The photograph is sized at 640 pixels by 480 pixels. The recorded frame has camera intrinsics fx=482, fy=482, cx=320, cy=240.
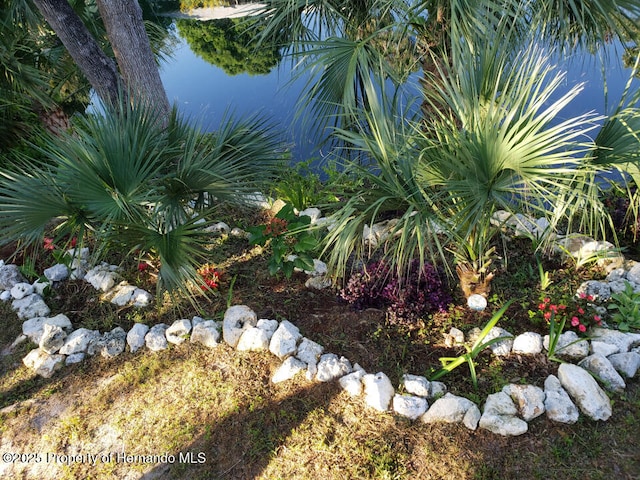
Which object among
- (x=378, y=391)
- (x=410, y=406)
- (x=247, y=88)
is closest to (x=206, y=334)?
(x=378, y=391)

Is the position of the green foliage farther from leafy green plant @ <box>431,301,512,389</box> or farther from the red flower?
leafy green plant @ <box>431,301,512,389</box>

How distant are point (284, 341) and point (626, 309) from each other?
1.82 meters

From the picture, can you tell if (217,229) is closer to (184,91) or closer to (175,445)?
(175,445)

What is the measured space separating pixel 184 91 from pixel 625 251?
713 centimetres

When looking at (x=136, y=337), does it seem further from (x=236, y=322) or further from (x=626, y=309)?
(x=626, y=309)

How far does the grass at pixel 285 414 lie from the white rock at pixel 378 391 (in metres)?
0.06

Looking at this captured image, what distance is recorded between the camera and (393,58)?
353 centimetres

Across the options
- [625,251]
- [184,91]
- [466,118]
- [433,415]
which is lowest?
[433,415]

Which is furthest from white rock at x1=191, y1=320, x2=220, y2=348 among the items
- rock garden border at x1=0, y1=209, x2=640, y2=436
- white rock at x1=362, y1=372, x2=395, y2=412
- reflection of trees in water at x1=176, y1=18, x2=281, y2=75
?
reflection of trees in water at x1=176, y1=18, x2=281, y2=75

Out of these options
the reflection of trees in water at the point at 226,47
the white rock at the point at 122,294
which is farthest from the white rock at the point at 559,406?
the reflection of trees in water at the point at 226,47

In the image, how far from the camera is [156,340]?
279 centimetres

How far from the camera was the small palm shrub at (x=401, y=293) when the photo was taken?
2.70 meters

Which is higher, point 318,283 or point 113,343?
point 318,283

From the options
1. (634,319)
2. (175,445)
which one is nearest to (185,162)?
(175,445)
